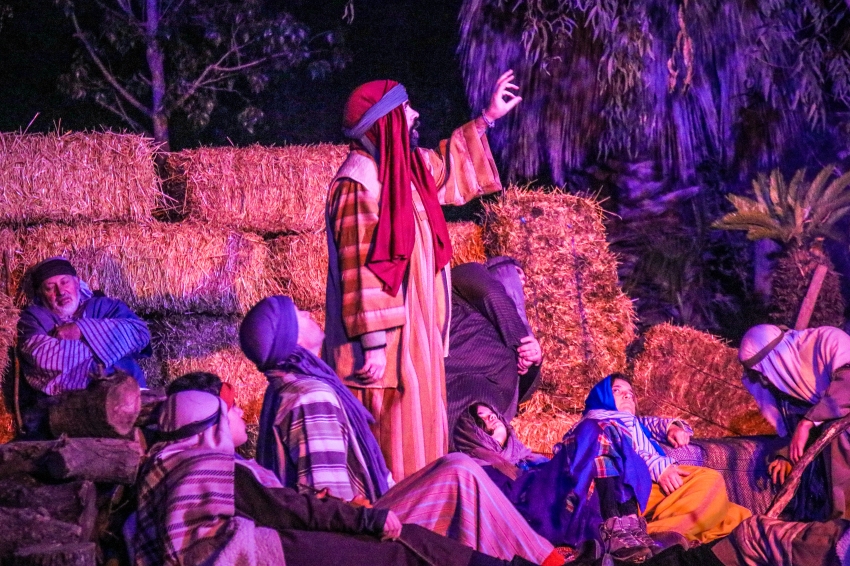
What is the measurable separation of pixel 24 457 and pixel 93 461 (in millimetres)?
223

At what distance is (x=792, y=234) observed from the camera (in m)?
9.95

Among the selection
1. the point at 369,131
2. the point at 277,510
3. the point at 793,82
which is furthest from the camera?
the point at 793,82

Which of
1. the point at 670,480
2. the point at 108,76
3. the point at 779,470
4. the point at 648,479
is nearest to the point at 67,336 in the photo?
the point at 648,479

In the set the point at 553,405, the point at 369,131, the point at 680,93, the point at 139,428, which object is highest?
the point at 680,93

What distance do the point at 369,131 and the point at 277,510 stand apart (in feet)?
5.92

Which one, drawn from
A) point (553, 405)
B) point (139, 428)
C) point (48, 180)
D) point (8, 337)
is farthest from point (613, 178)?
point (139, 428)

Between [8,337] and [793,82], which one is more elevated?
[793,82]

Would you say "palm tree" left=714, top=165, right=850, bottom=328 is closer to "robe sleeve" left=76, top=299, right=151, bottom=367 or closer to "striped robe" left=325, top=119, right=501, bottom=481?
"striped robe" left=325, top=119, right=501, bottom=481

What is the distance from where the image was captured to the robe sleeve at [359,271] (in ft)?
14.6

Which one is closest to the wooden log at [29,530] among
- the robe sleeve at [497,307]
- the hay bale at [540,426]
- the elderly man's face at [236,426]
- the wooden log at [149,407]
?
the wooden log at [149,407]

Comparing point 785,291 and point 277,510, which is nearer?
point 277,510

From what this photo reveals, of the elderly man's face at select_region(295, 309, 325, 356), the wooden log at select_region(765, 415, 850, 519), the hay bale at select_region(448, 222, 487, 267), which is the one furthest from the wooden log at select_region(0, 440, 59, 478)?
the hay bale at select_region(448, 222, 487, 267)

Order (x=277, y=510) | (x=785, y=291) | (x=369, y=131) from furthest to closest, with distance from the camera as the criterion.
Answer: (x=785, y=291) → (x=369, y=131) → (x=277, y=510)

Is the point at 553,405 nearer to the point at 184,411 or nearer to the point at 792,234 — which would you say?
the point at 792,234
